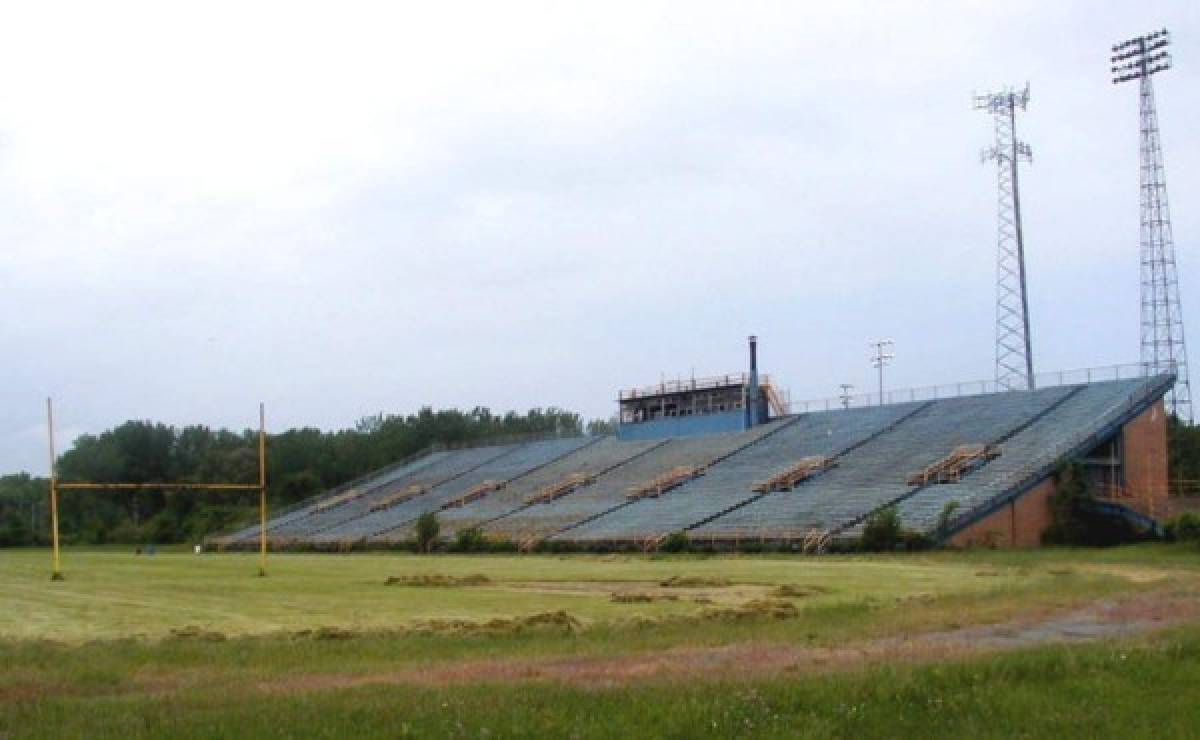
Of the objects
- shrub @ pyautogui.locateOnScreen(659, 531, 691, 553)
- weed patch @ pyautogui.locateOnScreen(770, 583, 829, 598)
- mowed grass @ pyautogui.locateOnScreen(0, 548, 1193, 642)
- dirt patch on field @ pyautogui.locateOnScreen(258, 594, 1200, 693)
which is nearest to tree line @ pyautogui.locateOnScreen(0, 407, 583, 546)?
shrub @ pyautogui.locateOnScreen(659, 531, 691, 553)

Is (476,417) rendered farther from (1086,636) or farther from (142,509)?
(1086,636)

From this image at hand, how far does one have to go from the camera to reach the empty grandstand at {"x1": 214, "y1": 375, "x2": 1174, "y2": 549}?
53375mm

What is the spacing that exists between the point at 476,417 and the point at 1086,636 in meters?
129

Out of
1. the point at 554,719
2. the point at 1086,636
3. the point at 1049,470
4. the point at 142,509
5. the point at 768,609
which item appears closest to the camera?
the point at 554,719

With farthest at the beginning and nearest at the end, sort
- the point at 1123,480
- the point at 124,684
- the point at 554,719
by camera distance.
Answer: the point at 1123,480 < the point at 124,684 < the point at 554,719

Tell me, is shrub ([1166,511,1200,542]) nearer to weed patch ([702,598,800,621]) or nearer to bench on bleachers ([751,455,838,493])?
bench on bleachers ([751,455,838,493])

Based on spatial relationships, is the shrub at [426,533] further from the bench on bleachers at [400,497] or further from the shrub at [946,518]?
the shrub at [946,518]

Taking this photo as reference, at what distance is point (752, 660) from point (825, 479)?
48.8 m

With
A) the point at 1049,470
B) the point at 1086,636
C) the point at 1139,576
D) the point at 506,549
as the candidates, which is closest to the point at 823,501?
the point at 1049,470

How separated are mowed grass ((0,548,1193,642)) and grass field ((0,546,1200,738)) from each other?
18 cm

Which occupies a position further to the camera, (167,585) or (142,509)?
(142,509)

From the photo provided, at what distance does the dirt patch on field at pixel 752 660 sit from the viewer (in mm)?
13445

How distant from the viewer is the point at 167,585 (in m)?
35.9

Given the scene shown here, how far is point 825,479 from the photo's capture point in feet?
206
